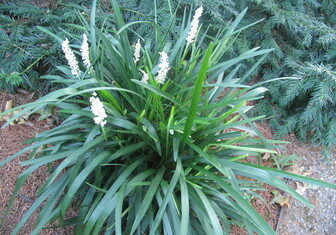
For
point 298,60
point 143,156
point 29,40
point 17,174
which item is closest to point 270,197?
point 143,156

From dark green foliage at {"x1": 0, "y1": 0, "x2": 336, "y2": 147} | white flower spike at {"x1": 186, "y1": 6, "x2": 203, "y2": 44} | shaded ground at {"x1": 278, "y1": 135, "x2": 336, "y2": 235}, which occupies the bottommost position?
shaded ground at {"x1": 278, "y1": 135, "x2": 336, "y2": 235}

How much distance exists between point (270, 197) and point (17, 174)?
1865mm

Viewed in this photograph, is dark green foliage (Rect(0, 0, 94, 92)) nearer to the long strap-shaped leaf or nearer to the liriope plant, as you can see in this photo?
the liriope plant

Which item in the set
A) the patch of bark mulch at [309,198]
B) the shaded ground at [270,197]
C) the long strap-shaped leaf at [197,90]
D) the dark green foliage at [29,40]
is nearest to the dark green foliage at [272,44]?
the dark green foliage at [29,40]

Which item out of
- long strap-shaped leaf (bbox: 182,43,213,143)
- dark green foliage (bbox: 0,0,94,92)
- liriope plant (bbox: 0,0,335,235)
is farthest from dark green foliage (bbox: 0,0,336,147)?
long strap-shaped leaf (bbox: 182,43,213,143)

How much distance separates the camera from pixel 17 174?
2.06m

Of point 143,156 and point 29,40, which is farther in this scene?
point 29,40

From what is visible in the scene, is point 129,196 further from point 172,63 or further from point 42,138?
point 172,63

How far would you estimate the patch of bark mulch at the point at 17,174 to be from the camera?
188cm

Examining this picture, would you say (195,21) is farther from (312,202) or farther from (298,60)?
(312,202)

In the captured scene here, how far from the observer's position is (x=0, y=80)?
216cm

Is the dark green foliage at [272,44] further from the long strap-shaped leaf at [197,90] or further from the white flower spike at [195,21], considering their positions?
the long strap-shaped leaf at [197,90]

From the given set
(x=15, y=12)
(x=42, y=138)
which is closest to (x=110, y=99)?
(x=42, y=138)

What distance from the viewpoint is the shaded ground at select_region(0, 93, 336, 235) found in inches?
76.8
